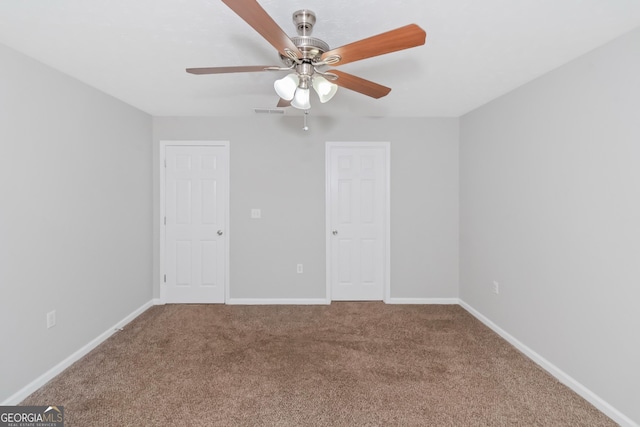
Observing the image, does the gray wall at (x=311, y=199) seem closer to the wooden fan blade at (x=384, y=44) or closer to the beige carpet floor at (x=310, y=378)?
the beige carpet floor at (x=310, y=378)

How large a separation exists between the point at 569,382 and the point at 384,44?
8.67 ft

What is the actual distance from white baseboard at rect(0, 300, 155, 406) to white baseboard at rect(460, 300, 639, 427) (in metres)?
3.83

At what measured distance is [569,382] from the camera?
7.05ft

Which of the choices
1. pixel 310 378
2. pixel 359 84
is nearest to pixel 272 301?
pixel 310 378

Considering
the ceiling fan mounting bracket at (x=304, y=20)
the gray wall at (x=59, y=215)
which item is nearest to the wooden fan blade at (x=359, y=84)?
the ceiling fan mounting bracket at (x=304, y=20)

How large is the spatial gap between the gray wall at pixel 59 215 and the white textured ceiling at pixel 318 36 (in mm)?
279

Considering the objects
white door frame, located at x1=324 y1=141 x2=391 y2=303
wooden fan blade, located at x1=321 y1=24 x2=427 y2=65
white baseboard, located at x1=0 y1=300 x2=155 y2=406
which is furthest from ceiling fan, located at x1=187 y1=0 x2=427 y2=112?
white baseboard, located at x1=0 y1=300 x2=155 y2=406

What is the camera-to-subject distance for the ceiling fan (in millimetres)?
1121

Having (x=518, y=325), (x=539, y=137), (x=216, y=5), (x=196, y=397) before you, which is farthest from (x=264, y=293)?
(x=539, y=137)

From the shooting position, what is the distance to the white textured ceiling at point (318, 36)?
1562 millimetres

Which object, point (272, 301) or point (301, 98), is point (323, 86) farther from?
point (272, 301)

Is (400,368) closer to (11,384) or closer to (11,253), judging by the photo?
(11,384)

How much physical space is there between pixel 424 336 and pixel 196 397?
2070 millimetres

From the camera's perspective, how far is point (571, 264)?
217 cm
